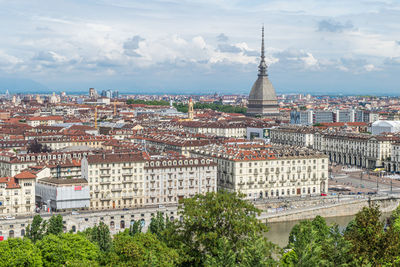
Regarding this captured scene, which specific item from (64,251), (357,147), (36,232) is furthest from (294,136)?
(64,251)

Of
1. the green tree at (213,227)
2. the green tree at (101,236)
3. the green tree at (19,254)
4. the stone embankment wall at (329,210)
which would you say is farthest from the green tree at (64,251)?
the stone embankment wall at (329,210)

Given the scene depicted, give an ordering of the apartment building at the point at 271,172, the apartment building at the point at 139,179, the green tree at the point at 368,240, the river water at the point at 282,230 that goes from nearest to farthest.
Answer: the green tree at the point at 368,240 < the river water at the point at 282,230 < the apartment building at the point at 139,179 < the apartment building at the point at 271,172

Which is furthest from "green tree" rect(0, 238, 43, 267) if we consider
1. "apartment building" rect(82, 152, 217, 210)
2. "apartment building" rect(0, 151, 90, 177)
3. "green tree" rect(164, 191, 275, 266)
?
"apartment building" rect(0, 151, 90, 177)

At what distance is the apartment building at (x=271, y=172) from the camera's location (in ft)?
205

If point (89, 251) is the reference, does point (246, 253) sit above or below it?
above

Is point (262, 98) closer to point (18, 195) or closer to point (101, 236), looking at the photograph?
point (18, 195)

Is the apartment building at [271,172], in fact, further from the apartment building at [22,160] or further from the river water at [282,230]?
the apartment building at [22,160]

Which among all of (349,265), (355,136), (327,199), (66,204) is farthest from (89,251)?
(355,136)

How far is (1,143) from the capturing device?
84.8m

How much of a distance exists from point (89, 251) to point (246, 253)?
12427 millimetres

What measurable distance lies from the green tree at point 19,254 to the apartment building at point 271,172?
29.9 metres

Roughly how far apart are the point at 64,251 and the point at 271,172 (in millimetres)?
32601

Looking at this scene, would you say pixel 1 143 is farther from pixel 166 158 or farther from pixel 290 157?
pixel 290 157

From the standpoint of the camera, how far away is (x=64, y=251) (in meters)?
34.2
